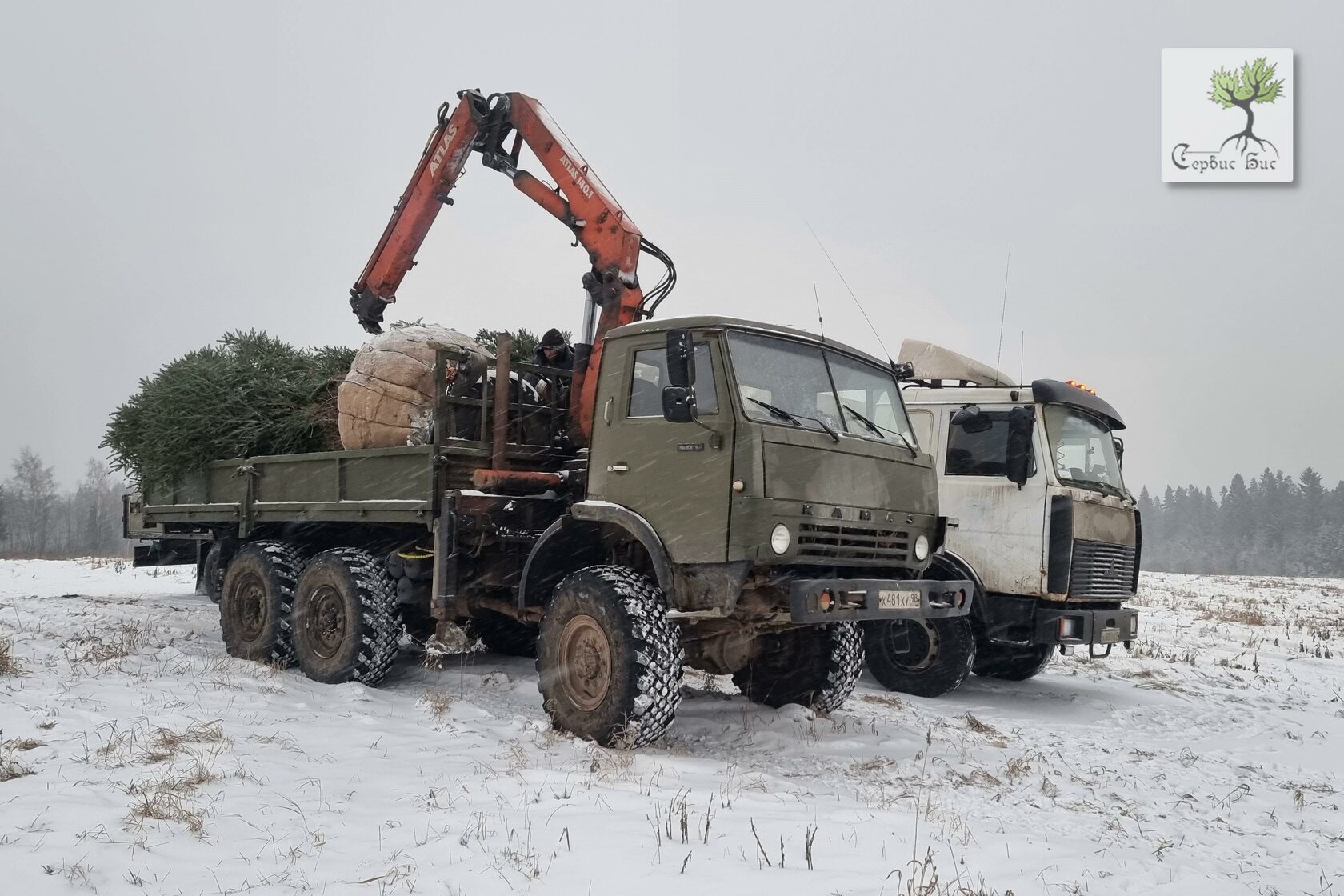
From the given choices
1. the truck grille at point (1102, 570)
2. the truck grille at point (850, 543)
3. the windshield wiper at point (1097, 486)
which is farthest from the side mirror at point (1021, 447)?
the truck grille at point (850, 543)

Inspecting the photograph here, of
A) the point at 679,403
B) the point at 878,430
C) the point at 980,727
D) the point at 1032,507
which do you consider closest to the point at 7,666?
the point at 679,403

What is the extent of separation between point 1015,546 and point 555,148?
561 centimetres

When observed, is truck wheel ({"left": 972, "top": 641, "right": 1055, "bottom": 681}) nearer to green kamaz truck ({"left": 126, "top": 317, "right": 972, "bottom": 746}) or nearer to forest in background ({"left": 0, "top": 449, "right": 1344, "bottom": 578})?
green kamaz truck ({"left": 126, "top": 317, "right": 972, "bottom": 746})

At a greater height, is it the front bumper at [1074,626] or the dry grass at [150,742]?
the front bumper at [1074,626]

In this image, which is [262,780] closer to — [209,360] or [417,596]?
[417,596]

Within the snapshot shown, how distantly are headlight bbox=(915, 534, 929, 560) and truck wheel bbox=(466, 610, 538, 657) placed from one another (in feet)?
14.3

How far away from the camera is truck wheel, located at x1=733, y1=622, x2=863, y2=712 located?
7.27 m

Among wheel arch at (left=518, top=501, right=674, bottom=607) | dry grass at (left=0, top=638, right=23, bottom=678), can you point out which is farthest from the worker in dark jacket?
dry grass at (left=0, top=638, right=23, bottom=678)

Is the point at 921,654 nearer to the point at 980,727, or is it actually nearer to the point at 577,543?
the point at 980,727

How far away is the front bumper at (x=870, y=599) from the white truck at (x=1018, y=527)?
1.93 metres

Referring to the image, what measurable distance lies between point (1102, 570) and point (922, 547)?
295cm

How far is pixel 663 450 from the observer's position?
6.09 metres

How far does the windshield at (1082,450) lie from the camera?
8.55 m

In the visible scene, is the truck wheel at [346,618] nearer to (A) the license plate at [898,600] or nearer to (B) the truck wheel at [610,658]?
(B) the truck wheel at [610,658]
